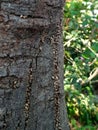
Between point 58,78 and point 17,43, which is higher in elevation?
point 17,43

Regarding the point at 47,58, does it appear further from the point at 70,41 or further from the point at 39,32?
the point at 70,41

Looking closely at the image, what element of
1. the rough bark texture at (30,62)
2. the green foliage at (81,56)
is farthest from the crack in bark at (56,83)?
the green foliage at (81,56)

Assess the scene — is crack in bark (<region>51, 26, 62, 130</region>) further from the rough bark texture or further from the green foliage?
the green foliage

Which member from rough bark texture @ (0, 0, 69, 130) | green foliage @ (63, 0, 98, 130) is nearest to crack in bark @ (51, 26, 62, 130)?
rough bark texture @ (0, 0, 69, 130)

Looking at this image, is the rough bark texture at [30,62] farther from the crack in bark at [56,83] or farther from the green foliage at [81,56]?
the green foliage at [81,56]

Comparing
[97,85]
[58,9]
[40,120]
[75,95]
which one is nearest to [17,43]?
[58,9]

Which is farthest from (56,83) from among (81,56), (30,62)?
(81,56)
